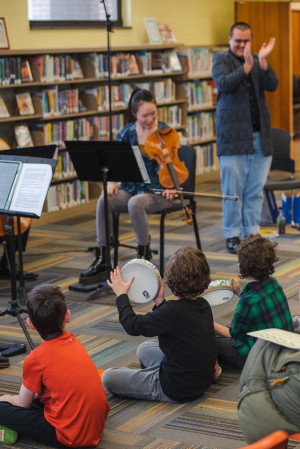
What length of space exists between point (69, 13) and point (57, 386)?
5603 mm

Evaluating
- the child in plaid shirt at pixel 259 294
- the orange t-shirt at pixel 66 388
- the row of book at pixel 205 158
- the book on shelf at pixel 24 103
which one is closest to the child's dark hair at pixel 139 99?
the book on shelf at pixel 24 103

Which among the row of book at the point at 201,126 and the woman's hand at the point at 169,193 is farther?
the row of book at the point at 201,126

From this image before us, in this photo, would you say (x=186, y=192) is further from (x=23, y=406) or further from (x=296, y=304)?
(x=23, y=406)

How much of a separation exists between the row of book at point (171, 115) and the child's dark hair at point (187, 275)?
523cm

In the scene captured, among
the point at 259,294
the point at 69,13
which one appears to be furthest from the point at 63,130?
the point at 259,294

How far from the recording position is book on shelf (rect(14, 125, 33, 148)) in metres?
6.52

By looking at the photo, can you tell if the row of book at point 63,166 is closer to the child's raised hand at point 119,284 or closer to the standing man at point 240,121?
the standing man at point 240,121

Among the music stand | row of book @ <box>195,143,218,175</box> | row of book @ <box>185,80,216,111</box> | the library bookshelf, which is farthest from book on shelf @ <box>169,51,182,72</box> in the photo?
the music stand

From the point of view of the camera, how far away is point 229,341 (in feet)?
11.0

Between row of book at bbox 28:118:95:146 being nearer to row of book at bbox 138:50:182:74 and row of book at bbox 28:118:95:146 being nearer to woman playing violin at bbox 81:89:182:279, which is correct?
row of book at bbox 138:50:182:74

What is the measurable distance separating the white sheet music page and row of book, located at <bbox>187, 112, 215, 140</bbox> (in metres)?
4.92

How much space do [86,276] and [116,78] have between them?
313cm

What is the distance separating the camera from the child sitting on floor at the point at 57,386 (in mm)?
2641

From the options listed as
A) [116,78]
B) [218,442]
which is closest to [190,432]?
[218,442]
